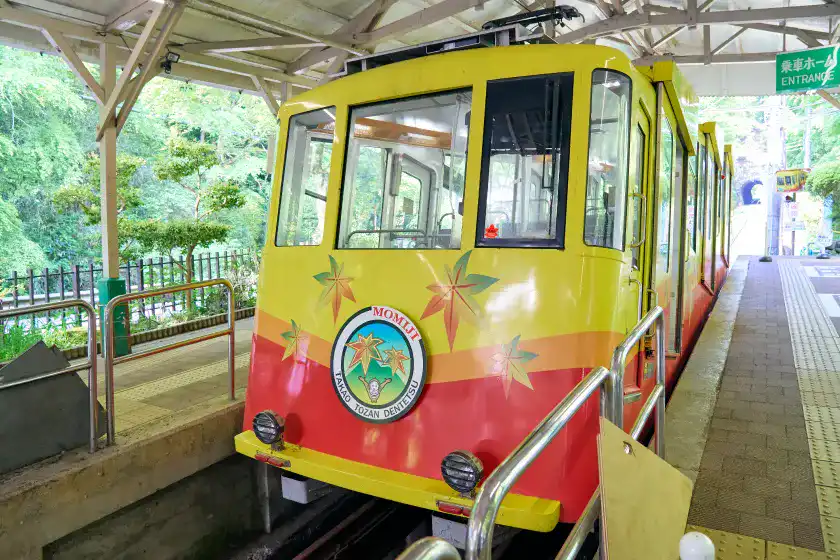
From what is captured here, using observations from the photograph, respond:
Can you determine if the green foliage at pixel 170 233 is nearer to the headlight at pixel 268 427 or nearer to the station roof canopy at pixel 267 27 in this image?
the station roof canopy at pixel 267 27

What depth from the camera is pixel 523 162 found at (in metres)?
3.20

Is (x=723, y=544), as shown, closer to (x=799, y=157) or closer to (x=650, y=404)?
(x=650, y=404)

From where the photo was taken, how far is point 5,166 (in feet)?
50.5

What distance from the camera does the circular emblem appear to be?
3215 millimetres

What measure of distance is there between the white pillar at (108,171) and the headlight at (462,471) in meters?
5.81

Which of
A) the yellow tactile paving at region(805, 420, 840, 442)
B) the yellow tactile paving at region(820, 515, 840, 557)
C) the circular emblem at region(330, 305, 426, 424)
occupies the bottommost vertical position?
the yellow tactile paving at region(820, 515, 840, 557)

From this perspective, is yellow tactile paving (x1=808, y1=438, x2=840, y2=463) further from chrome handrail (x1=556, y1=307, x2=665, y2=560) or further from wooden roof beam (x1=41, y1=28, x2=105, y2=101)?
wooden roof beam (x1=41, y1=28, x2=105, y2=101)

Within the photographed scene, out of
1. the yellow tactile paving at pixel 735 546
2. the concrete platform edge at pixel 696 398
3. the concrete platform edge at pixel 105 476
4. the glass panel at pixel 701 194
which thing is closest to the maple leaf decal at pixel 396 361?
the yellow tactile paving at pixel 735 546

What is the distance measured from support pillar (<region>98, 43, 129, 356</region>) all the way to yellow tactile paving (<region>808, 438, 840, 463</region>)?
6.61 meters

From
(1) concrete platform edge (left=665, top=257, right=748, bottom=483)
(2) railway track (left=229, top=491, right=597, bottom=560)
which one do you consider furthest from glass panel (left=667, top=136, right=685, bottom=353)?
(2) railway track (left=229, top=491, right=597, bottom=560)

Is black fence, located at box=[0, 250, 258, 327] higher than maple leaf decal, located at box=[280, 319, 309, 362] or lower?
lower

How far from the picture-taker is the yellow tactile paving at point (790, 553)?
2744 mm

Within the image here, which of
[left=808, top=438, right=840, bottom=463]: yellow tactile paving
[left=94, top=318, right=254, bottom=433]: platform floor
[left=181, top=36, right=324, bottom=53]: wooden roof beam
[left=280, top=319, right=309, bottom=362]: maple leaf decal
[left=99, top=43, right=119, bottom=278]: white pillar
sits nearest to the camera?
[left=280, top=319, right=309, bottom=362]: maple leaf decal

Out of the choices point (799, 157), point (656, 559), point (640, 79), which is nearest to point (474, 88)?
point (640, 79)
